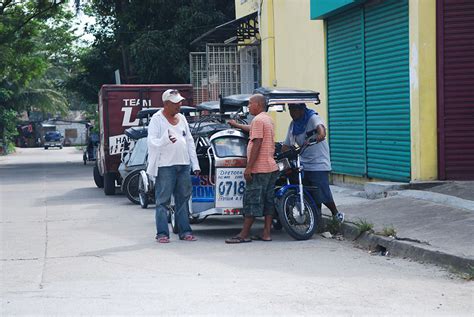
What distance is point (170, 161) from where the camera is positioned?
1094 centimetres

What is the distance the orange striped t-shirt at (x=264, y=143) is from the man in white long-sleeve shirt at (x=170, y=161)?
871mm

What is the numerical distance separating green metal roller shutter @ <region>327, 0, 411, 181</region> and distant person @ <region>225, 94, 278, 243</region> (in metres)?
3.90

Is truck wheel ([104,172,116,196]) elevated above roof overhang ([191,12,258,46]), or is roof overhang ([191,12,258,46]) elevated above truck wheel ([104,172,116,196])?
roof overhang ([191,12,258,46])

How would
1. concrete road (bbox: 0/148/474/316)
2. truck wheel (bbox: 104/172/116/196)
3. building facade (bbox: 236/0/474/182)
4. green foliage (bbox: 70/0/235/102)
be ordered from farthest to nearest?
green foliage (bbox: 70/0/235/102)
truck wheel (bbox: 104/172/116/196)
building facade (bbox: 236/0/474/182)
concrete road (bbox: 0/148/474/316)

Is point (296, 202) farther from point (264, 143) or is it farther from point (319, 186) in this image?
point (264, 143)

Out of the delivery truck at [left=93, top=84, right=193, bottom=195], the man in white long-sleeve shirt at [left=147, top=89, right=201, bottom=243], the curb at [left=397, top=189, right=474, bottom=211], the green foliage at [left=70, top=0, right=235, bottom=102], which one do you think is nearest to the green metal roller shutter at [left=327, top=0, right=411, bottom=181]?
the curb at [left=397, top=189, right=474, bottom=211]

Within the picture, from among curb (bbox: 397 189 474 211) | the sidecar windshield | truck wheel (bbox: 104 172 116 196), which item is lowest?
truck wheel (bbox: 104 172 116 196)

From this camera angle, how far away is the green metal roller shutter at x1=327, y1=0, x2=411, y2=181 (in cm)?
1418

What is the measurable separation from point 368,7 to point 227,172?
5964 mm

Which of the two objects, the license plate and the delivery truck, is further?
the delivery truck

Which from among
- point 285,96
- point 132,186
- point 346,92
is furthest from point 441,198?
point 132,186

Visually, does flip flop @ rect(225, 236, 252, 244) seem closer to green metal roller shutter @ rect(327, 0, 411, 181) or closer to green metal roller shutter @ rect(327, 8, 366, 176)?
green metal roller shutter @ rect(327, 0, 411, 181)

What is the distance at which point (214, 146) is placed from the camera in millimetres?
11352

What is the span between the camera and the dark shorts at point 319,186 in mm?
11391
